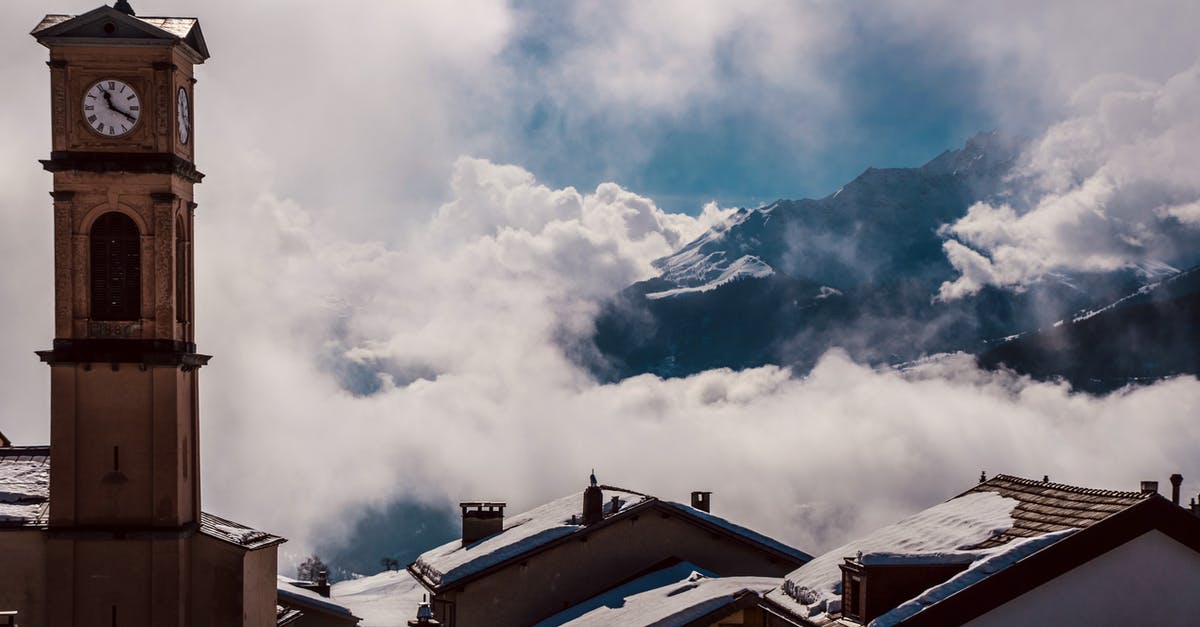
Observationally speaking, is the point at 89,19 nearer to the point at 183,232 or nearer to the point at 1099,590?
the point at 183,232

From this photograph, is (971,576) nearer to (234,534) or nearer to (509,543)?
(509,543)

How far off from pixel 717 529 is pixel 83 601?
64.1ft

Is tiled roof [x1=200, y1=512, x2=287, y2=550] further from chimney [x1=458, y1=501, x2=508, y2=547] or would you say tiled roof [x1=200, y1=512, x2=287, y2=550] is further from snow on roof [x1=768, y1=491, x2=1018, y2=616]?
snow on roof [x1=768, y1=491, x2=1018, y2=616]

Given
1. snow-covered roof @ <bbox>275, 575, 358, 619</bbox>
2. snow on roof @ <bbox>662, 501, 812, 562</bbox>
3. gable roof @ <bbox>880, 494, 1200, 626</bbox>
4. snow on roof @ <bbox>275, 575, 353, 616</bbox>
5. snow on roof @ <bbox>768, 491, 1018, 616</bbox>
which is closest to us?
gable roof @ <bbox>880, 494, 1200, 626</bbox>

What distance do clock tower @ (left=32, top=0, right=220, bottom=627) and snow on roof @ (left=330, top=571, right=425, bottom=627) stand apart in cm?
6303

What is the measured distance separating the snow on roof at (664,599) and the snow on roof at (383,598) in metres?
65.1

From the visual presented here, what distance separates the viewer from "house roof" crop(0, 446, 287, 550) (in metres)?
43.0

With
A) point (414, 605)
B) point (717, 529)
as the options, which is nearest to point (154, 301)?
point (717, 529)

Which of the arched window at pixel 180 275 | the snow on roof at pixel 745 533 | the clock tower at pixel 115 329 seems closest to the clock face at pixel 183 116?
the clock tower at pixel 115 329

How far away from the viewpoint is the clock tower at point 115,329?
1677 inches

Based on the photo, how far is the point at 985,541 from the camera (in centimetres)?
2453

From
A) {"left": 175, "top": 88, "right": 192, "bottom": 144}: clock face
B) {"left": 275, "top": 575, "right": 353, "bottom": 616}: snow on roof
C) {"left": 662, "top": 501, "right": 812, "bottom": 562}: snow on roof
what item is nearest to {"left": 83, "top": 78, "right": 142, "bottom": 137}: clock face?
{"left": 175, "top": 88, "right": 192, "bottom": 144}: clock face

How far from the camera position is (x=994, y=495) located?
28391mm

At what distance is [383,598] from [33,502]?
317 ft
